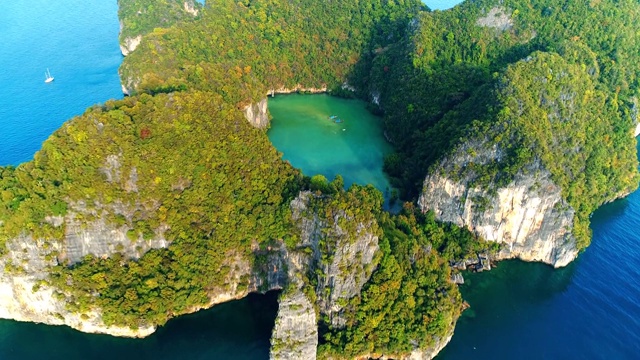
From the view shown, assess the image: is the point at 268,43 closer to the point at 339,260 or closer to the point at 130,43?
the point at 130,43

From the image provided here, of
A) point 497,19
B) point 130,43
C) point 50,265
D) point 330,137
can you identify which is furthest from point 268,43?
point 50,265

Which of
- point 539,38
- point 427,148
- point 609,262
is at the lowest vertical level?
point 609,262

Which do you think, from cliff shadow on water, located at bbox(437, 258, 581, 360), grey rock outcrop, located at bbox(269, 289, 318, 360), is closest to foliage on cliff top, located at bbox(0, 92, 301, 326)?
grey rock outcrop, located at bbox(269, 289, 318, 360)

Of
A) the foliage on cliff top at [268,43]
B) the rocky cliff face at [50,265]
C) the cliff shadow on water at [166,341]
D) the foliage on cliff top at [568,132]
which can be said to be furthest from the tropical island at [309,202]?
the cliff shadow on water at [166,341]

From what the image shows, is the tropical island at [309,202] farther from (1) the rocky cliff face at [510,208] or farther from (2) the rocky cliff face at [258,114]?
(2) the rocky cliff face at [258,114]

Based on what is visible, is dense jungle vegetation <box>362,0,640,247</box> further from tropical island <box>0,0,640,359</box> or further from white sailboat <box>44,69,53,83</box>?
white sailboat <box>44,69,53,83</box>

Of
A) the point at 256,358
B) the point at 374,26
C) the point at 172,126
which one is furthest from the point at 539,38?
the point at 256,358

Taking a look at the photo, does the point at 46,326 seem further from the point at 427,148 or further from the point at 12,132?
the point at 427,148
